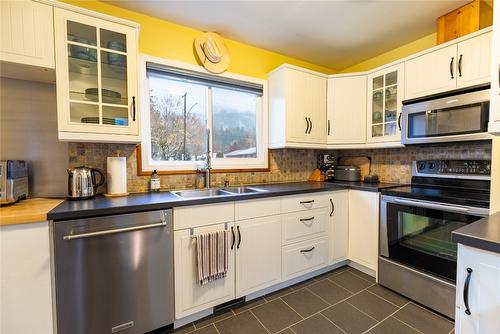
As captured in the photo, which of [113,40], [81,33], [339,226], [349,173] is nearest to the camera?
[81,33]

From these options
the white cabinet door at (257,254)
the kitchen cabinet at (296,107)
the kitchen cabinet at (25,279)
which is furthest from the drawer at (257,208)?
the kitchen cabinet at (25,279)

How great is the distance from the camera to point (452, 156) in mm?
2055

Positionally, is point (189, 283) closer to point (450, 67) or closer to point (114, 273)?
point (114, 273)

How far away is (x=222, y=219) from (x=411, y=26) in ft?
8.26

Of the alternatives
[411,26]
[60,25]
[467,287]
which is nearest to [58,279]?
[60,25]

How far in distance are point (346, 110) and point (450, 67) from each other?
3.10ft

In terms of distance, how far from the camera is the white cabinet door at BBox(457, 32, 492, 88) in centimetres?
163

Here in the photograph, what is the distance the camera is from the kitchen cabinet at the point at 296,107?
7.84 feet

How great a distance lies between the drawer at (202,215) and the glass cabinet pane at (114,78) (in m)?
0.92

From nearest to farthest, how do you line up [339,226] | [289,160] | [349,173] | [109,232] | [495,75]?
[495,75] < [109,232] < [339,226] < [349,173] < [289,160]

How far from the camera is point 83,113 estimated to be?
5.00 feet

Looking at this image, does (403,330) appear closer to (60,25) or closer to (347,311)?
(347,311)

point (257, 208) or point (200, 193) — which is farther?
point (200, 193)

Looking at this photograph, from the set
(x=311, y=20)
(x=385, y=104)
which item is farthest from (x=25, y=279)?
(x=385, y=104)
